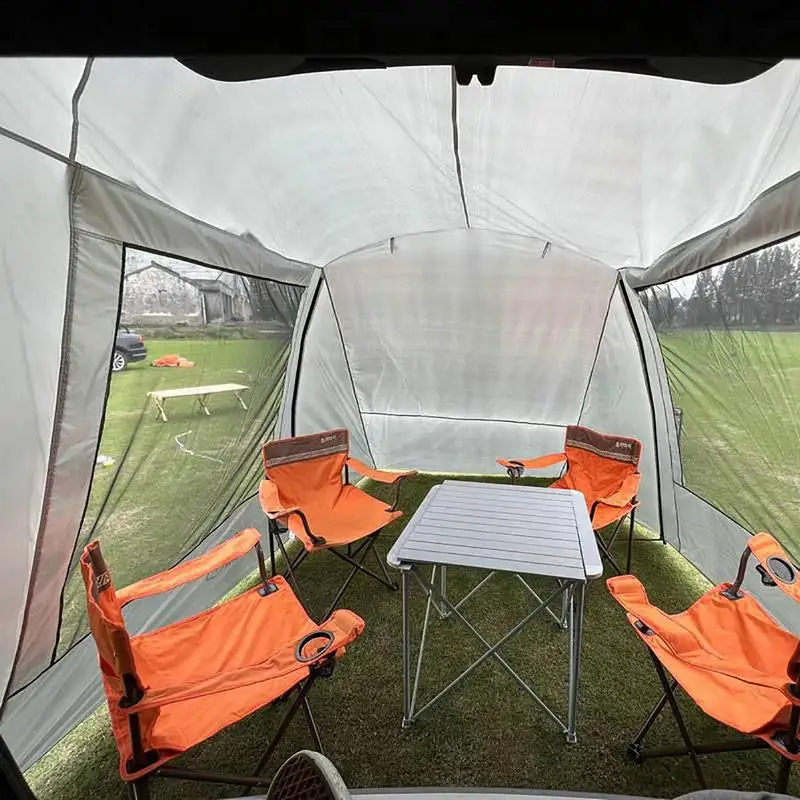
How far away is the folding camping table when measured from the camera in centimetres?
179

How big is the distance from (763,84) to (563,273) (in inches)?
98.8

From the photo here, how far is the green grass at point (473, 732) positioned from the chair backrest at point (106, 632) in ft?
2.42

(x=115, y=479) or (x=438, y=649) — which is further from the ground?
(x=115, y=479)

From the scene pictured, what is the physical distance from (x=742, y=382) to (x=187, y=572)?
8.25ft

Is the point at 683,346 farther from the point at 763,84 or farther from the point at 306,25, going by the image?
the point at 306,25

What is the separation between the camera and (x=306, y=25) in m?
0.47

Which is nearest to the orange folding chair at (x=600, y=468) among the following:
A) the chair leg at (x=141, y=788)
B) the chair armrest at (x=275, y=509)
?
the chair armrest at (x=275, y=509)

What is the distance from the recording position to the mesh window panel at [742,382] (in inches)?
81.6

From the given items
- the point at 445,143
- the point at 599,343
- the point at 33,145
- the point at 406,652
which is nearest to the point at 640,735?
the point at 406,652

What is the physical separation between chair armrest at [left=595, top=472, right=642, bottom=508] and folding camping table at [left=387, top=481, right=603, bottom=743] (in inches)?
8.4

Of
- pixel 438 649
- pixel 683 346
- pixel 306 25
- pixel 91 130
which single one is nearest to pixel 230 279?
pixel 91 130

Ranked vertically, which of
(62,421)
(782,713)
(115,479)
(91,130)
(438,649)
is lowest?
(438,649)

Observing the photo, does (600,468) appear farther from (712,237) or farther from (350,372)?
(350,372)

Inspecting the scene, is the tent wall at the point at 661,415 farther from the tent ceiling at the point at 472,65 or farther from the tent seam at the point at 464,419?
the tent ceiling at the point at 472,65
